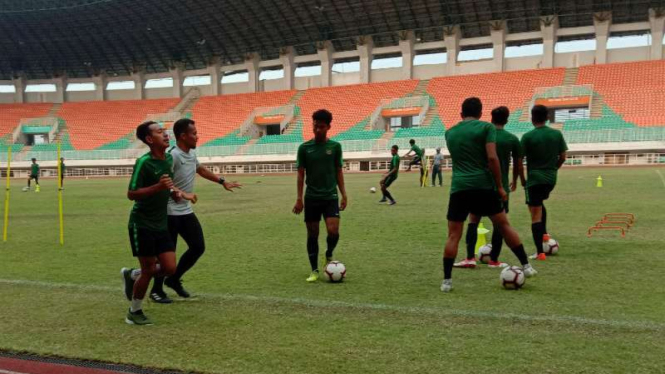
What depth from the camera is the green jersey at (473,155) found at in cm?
579

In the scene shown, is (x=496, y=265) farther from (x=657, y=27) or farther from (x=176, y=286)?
(x=657, y=27)

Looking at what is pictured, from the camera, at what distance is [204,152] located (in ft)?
166

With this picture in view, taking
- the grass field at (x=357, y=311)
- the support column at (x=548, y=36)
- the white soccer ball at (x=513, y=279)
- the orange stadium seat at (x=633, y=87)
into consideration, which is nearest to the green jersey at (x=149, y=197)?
the grass field at (x=357, y=311)

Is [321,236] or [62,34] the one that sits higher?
[62,34]

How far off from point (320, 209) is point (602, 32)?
155 feet

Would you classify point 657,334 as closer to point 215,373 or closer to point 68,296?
point 215,373

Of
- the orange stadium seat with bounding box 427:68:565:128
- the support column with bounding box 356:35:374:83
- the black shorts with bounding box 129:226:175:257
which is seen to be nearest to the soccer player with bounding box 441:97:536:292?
the black shorts with bounding box 129:226:175:257

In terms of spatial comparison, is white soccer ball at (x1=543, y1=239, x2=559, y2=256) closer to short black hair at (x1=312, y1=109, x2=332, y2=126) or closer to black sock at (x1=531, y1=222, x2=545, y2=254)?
black sock at (x1=531, y1=222, x2=545, y2=254)

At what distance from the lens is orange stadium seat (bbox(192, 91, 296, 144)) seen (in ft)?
180

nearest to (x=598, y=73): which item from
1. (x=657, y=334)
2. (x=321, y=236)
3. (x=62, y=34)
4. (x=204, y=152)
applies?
(x=204, y=152)

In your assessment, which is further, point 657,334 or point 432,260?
point 432,260

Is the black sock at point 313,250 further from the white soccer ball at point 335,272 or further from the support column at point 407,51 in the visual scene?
the support column at point 407,51

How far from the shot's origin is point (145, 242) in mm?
4961

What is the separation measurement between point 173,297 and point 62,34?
63.0m
